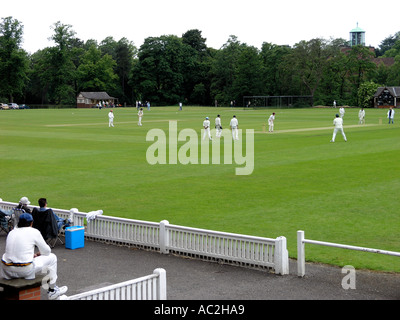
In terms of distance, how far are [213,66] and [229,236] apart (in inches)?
5173

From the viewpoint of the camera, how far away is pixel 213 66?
14038cm

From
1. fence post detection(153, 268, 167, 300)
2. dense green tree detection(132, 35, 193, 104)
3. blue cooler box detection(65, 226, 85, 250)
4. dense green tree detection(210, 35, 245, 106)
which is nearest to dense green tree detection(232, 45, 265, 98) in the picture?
dense green tree detection(210, 35, 245, 106)

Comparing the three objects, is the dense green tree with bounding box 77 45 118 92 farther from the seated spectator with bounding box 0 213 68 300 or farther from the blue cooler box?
the seated spectator with bounding box 0 213 68 300

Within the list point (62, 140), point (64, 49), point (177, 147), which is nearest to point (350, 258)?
point (177, 147)

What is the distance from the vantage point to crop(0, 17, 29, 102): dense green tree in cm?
13425

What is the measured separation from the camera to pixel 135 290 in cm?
835

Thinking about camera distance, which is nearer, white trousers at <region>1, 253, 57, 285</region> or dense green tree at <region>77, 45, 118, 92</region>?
white trousers at <region>1, 253, 57, 285</region>

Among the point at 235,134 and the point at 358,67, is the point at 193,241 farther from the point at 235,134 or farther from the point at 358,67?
the point at 358,67

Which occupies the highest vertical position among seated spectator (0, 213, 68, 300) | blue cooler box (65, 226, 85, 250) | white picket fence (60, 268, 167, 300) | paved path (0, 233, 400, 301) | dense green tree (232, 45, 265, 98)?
dense green tree (232, 45, 265, 98)

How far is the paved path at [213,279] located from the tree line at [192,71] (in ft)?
367

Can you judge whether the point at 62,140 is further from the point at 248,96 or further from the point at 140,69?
the point at 140,69

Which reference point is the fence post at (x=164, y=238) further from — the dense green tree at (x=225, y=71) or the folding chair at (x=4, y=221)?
A: the dense green tree at (x=225, y=71)

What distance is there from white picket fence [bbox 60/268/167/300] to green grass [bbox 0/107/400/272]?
460 cm
